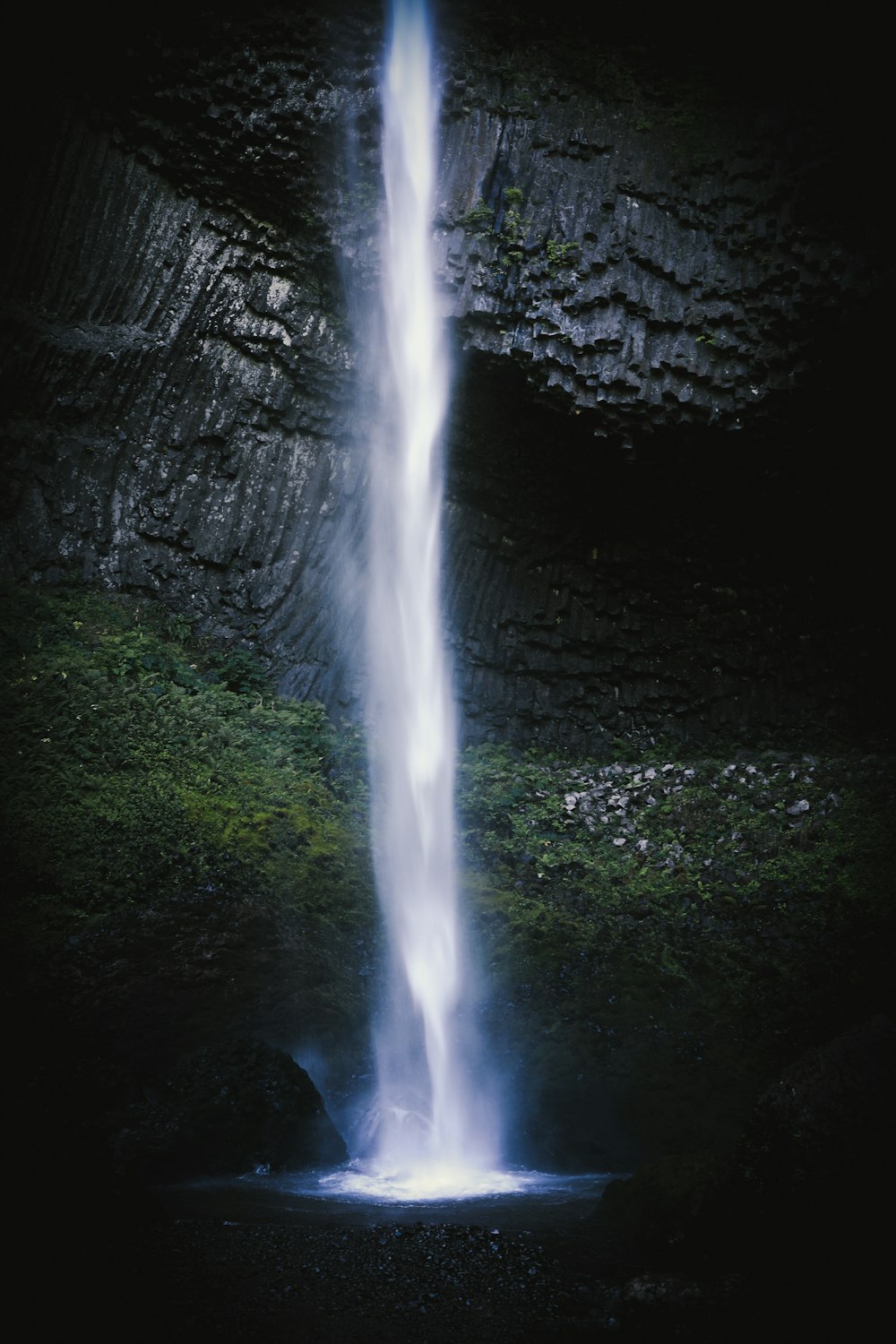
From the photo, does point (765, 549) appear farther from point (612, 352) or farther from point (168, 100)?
point (168, 100)

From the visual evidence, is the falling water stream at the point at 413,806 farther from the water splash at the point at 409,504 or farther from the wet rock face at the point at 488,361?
the wet rock face at the point at 488,361

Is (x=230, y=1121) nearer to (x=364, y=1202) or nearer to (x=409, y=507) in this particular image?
(x=364, y=1202)

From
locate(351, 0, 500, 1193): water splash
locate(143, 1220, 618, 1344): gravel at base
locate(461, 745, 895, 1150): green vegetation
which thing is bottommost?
locate(143, 1220, 618, 1344): gravel at base

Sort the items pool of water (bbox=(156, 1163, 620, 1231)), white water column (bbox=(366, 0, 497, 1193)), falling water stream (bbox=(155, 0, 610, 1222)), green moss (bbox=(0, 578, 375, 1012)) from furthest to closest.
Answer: white water column (bbox=(366, 0, 497, 1193)) < green moss (bbox=(0, 578, 375, 1012)) < falling water stream (bbox=(155, 0, 610, 1222)) < pool of water (bbox=(156, 1163, 620, 1231))

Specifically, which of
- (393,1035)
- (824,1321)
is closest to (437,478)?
(393,1035)

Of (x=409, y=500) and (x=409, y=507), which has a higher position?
(x=409, y=500)

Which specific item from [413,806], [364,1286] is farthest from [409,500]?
[364,1286]

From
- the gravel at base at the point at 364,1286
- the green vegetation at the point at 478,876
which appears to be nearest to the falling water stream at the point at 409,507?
the green vegetation at the point at 478,876

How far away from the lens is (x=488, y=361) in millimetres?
11391

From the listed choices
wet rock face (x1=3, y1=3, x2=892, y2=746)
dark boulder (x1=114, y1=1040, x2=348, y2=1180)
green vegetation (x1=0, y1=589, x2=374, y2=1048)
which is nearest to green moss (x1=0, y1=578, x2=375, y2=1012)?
green vegetation (x1=0, y1=589, x2=374, y2=1048)

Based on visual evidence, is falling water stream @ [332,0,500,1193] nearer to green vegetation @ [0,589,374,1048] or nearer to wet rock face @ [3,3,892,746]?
wet rock face @ [3,3,892,746]

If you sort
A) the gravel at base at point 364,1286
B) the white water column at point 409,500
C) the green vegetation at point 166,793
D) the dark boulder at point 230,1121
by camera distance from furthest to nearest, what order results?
1. the white water column at point 409,500
2. the green vegetation at point 166,793
3. the dark boulder at point 230,1121
4. the gravel at base at point 364,1286

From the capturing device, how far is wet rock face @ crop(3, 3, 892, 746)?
37.1ft

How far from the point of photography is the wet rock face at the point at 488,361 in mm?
11305
